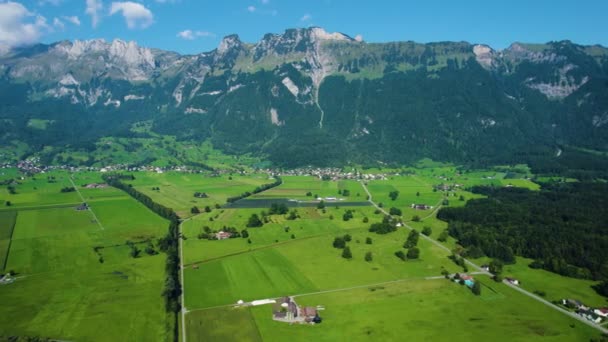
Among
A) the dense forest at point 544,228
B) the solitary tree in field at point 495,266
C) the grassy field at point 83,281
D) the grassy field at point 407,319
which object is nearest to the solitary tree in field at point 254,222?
the grassy field at point 83,281

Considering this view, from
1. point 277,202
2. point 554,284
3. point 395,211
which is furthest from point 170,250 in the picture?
point 554,284

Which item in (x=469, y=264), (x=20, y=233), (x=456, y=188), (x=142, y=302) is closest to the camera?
(x=142, y=302)

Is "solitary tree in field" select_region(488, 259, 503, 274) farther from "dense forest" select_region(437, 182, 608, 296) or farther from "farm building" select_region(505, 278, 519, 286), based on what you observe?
"dense forest" select_region(437, 182, 608, 296)

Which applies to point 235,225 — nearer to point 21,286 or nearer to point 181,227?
point 181,227

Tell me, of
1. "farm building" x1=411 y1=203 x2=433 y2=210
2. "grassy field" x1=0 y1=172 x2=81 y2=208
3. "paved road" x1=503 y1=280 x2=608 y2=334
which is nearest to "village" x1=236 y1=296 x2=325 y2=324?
"paved road" x1=503 y1=280 x2=608 y2=334

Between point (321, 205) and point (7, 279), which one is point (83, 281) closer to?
point (7, 279)

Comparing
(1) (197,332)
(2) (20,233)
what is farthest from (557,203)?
(2) (20,233)
